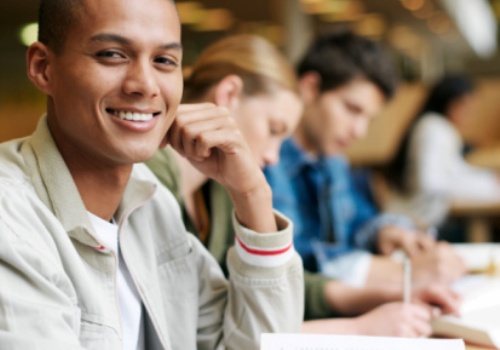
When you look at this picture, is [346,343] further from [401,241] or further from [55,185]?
[401,241]

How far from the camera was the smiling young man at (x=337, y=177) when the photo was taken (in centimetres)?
176

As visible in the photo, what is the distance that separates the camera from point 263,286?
100 cm

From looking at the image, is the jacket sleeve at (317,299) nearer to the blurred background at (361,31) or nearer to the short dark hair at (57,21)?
the short dark hair at (57,21)

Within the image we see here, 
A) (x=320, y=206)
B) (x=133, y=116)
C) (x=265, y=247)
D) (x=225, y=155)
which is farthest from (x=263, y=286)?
(x=320, y=206)

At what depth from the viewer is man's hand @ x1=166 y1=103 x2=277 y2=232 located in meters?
0.96

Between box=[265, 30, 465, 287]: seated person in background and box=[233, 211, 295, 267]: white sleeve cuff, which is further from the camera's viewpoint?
box=[265, 30, 465, 287]: seated person in background

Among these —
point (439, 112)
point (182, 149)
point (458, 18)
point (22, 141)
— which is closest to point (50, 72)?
point (22, 141)

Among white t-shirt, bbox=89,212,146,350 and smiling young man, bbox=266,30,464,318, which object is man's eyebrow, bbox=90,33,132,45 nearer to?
white t-shirt, bbox=89,212,146,350

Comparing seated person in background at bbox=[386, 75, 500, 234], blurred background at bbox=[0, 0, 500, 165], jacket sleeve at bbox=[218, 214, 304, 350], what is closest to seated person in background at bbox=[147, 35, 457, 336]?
jacket sleeve at bbox=[218, 214, 304, 350]

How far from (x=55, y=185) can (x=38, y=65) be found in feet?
0.48

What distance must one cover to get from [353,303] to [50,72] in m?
0.83

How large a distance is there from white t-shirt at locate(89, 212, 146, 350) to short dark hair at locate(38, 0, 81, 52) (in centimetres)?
23

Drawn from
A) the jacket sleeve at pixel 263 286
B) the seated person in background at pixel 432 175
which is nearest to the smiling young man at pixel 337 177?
the jacket sleeve at pixel 263 286

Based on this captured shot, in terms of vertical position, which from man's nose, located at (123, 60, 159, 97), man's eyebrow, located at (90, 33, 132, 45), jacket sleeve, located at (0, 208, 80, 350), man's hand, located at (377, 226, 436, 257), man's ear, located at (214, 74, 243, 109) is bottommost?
man's hand, located at (377, 226, 436, 257)
